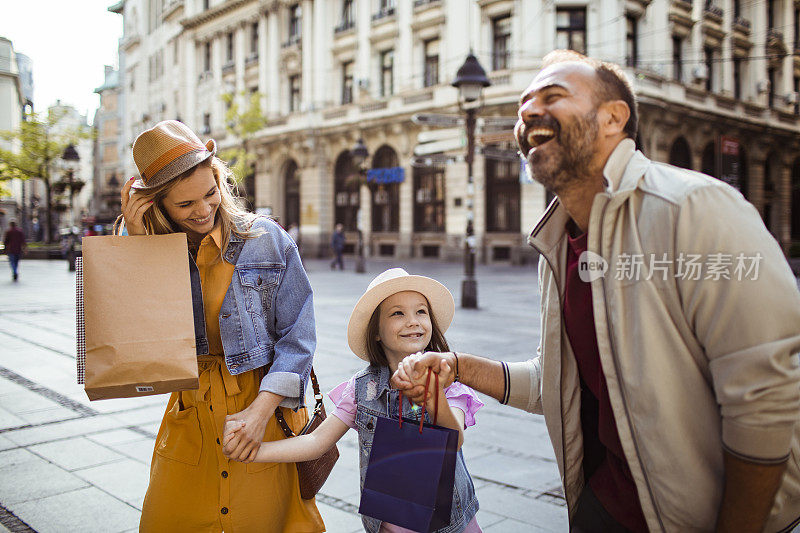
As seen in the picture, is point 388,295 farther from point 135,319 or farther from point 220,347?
point 135,319

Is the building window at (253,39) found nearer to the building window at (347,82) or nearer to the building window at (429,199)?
the building window at (347,82)

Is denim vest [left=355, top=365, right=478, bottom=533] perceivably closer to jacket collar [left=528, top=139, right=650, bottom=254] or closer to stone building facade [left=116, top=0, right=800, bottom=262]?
jacket collar [left=528, top=139, right=650, bottom=254]

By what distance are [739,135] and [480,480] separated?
101 ft

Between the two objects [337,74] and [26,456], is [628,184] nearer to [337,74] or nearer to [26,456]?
[26,456]

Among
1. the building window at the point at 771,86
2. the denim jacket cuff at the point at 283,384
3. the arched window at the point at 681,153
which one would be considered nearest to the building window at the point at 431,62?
the arched window at the point at 681,153

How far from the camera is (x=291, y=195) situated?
117ft

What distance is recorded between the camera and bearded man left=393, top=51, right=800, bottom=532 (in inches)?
52.7

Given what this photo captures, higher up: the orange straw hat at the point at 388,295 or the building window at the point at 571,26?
the building window at the point at 571,26

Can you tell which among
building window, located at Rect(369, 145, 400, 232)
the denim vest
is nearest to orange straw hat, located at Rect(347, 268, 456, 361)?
Answer: the denim vest

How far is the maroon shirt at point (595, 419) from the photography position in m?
1.67

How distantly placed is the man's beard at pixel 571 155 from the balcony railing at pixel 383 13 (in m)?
29.5

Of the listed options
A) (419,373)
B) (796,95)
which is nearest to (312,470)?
(419,373)

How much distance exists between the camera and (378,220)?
30.9m

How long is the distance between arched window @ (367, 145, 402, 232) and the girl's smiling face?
27.2 m
